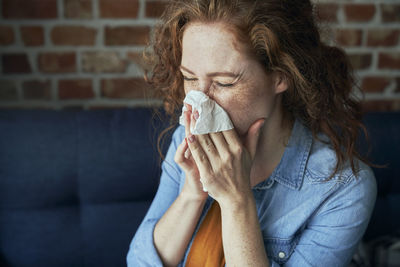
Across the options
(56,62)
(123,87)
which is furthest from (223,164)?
(56,62)

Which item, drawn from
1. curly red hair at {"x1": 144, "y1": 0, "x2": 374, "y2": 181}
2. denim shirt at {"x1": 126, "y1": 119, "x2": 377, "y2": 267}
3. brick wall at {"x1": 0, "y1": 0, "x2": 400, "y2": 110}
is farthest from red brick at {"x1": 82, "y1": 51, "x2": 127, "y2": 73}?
denim shirt at {"x1": 126, "y1": 119, "x2": 377, "y2": 267}

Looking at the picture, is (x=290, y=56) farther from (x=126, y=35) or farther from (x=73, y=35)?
(x=73, y=35)

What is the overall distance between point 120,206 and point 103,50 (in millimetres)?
618

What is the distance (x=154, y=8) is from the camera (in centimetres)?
166

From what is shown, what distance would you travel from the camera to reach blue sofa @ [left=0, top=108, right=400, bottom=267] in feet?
4.66

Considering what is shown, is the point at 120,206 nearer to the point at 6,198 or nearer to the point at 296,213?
the point at 6,198

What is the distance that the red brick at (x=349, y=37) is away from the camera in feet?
5.88

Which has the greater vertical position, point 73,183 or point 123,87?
point 123,87

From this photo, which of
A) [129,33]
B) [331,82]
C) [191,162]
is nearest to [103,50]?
[129,33]

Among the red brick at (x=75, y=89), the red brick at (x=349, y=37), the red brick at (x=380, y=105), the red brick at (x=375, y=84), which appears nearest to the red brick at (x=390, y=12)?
the red brick at (x=349, y=37)

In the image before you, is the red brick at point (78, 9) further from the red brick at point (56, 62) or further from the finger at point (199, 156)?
the finger at point (199, 156)

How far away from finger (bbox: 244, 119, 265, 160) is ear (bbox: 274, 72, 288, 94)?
9cm

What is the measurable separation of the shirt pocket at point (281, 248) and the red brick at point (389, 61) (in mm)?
1092

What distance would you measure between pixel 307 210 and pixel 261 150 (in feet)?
0.65
